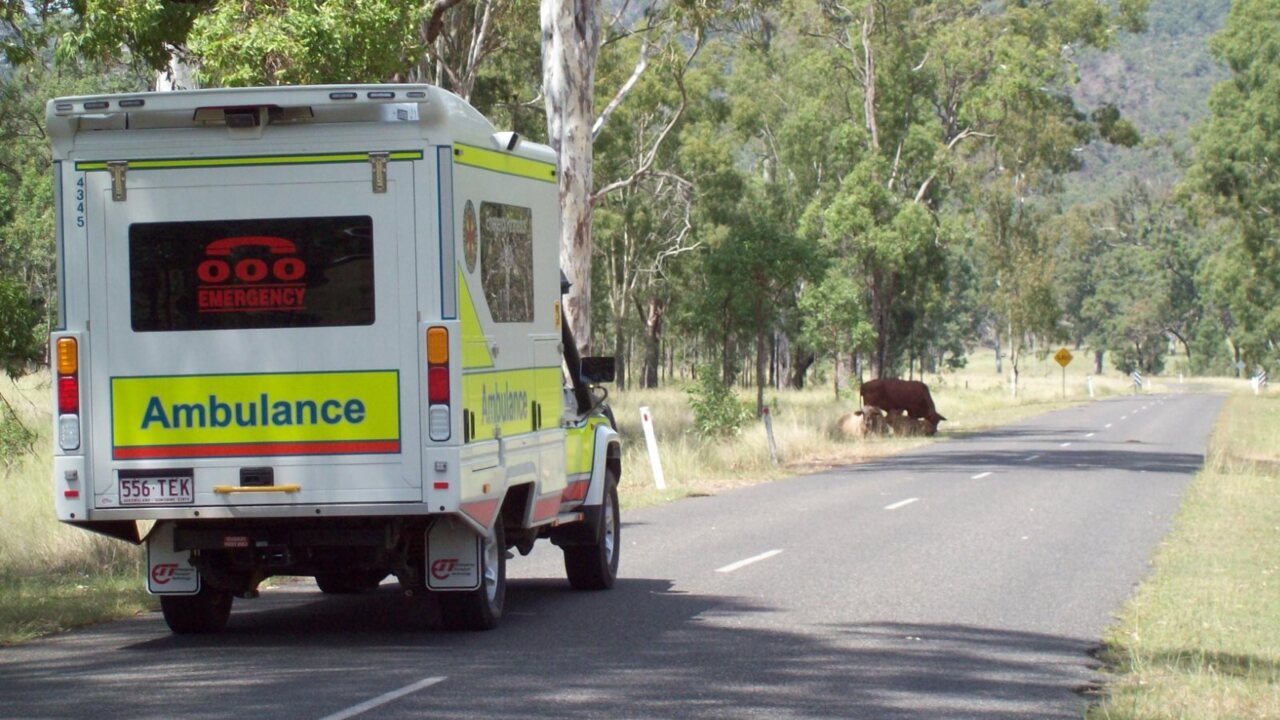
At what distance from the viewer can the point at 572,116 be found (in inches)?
1033

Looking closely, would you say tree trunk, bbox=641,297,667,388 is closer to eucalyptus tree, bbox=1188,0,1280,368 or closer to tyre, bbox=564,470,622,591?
eucalyptus tree, bbox=1188,0,1280,368

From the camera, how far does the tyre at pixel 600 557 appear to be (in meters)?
12.3

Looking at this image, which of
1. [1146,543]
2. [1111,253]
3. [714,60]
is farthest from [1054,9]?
[1111,253]

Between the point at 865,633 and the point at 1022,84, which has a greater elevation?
the point at 1022,84

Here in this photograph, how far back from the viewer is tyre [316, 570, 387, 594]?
33.5 ft

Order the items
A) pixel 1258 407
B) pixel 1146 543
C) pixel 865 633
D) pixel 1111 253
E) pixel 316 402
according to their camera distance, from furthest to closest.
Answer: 1. pixel 1111 253
2. pixel 1258 407
3. pixel 1146 543
4. pixel 865 633
5. pixel 316 402

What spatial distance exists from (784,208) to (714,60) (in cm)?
798

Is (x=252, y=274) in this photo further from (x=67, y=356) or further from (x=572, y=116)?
(x=572, y=116)

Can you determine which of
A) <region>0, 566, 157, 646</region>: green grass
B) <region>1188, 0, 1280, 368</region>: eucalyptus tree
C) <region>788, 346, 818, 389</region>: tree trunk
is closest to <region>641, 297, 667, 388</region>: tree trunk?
<region>788, 346, 818, 389</region>: tree trunk

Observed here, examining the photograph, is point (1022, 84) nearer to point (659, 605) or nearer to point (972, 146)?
point (972, 146)

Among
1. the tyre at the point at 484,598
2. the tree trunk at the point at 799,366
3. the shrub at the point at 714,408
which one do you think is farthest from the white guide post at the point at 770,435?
the tree trunk at the point at 799,366

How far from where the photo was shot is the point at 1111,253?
388 ft

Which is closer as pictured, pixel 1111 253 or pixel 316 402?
pixel 316 402

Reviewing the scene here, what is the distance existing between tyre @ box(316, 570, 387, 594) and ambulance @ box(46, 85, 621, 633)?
0.62 metres
